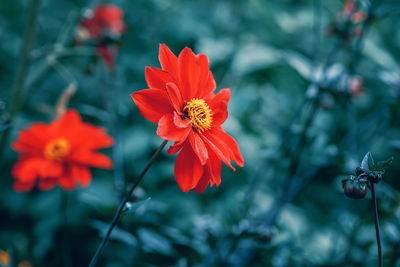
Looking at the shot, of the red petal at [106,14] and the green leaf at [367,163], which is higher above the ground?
the red petal at [106,14]

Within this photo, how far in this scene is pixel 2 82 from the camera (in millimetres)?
1379

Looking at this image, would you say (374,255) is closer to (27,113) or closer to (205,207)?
(205,207)

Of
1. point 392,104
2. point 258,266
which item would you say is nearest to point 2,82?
point 258,266

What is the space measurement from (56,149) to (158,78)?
0.48 metres

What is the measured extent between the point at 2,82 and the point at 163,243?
3.75 ft

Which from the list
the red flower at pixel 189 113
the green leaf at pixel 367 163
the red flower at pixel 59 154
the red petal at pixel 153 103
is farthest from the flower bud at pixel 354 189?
the red flower at pixel 59 154

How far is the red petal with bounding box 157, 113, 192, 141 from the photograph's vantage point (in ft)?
1.18

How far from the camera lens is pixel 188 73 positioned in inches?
17.3

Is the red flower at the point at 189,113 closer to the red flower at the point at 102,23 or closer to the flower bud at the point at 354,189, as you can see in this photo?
the flower bud at the point at 354,189

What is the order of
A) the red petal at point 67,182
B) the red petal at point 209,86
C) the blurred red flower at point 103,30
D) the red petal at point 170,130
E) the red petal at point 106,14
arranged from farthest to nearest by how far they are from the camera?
the red petal at point 106,14 < the blurred red flower at point 103,30 < the red petal at point 67,182 < the red petal at point 209,86 < the red petal at point 170,130

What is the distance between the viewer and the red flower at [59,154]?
2.39ft

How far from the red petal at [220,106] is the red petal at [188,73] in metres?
0.03

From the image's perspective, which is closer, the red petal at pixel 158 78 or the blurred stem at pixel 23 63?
the red petal at pixel 158 78

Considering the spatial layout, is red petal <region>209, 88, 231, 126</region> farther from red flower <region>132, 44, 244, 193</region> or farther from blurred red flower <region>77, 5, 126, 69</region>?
blurred red flower <region>77, 5, 126, 69</region>
